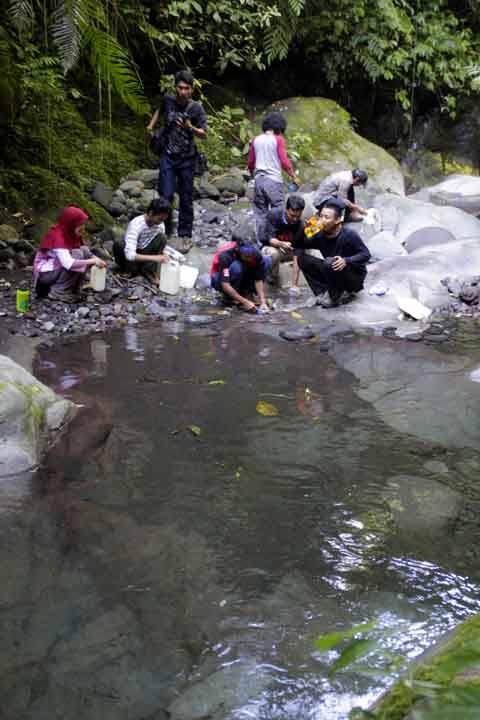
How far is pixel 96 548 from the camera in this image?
3461 millimetres

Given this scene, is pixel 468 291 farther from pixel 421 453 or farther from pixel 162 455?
pixel 162 455

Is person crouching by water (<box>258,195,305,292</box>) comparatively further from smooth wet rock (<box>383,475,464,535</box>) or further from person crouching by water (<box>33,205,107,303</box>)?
smooth wet rock (<box>383,475,464,535</box>)

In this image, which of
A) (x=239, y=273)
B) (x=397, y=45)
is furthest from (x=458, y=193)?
(x=239, y=273)

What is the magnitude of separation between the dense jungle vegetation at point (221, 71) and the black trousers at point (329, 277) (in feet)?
8.08

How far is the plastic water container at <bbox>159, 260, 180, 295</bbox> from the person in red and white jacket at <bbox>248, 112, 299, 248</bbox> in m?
1.25

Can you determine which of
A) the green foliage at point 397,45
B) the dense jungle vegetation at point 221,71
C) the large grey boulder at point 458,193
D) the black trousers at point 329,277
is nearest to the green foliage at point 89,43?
the dense jungle vegetation at point 221,71

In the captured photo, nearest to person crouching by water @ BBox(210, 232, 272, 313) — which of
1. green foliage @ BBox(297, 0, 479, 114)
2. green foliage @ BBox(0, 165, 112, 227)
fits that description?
green foliage @ BBox(0, 165, 112, 227)

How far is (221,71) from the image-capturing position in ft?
42.0

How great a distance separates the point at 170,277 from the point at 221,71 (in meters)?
6.24

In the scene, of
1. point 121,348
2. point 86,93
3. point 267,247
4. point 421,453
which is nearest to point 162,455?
point 421,453

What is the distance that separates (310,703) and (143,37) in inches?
460

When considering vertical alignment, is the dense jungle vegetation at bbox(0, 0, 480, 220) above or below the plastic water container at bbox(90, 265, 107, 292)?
above

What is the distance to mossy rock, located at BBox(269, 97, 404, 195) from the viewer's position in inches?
488

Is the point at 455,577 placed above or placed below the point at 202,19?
below
